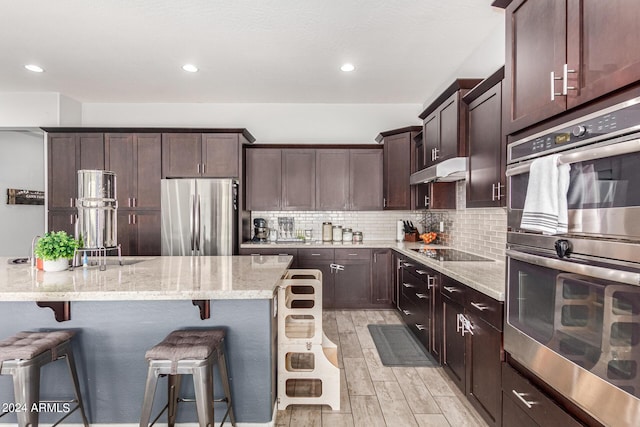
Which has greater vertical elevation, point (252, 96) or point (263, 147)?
point (252, 96)

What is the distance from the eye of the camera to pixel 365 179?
484 centimetres

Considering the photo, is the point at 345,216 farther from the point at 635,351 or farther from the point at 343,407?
the point at 635,351

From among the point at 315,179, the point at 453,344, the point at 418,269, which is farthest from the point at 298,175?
the point at 453,344

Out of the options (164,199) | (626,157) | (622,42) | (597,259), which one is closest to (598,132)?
(626,157)

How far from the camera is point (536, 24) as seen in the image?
1.52 m

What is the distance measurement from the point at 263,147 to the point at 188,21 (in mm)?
2111

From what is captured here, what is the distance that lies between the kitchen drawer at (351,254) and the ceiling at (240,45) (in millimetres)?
2106

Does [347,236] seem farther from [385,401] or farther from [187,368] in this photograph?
[187,368]

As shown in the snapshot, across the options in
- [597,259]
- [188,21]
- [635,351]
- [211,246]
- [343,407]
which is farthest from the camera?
[211,246]

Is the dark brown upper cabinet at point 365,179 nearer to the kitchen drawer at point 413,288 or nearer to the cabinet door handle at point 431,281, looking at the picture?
the kitchen drawer at point 413,288

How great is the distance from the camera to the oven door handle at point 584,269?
1025mm

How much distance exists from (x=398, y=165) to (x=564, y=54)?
3259 millimetres

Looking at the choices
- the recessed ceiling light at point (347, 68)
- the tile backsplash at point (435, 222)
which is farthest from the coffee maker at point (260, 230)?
the recessed ceiling light at point (347, 68)

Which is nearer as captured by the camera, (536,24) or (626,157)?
(626,157)
